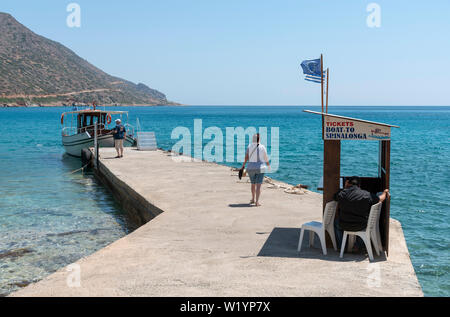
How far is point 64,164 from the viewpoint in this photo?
1064 inches

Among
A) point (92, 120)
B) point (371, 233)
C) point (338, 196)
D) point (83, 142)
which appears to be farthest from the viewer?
point (92, 120)

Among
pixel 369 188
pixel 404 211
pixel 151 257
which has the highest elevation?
pixel 369 188

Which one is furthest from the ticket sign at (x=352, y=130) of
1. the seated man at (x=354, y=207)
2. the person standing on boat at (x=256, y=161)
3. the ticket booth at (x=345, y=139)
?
the person standing on boat at (x=256, y=161)

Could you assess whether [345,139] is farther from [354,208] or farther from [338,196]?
[354,208]

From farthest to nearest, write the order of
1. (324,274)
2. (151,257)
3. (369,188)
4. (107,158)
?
(107,158) → (369,188) → (151,257) → (324,274)

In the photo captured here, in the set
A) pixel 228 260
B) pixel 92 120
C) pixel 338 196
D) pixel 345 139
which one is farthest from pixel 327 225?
pixel 92 120

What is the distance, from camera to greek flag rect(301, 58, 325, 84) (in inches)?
337

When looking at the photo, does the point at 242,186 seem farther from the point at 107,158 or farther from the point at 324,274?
the point at 107,158

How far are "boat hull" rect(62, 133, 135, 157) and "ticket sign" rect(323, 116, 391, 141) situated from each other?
20039 mm

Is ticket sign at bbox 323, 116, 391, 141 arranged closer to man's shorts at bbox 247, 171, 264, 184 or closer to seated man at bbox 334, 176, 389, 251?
seated man at bbox 334, 176, 389, 251

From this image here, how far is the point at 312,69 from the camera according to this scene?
8609mm

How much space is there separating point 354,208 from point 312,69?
299 cm
